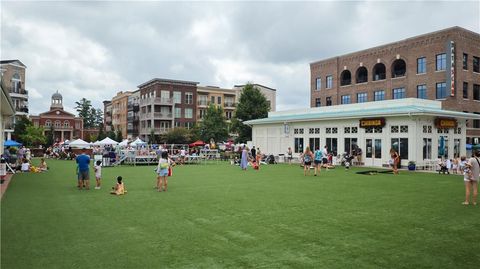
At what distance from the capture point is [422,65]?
136 ft

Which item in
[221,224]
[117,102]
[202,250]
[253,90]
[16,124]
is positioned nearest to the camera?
[202,250]

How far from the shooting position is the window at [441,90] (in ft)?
127

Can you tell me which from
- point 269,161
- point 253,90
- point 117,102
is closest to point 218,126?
point 253,90

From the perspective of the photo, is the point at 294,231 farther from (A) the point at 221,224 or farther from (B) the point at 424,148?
(B) the point at 424,148

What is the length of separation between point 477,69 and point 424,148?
809 inches

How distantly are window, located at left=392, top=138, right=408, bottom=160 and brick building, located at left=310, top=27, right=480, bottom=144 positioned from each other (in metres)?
15.0

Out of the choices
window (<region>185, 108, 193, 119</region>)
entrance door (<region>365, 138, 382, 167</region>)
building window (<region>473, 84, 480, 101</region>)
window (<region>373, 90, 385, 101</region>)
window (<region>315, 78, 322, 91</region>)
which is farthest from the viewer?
window (<region>185, 108, 193, 119</region>)

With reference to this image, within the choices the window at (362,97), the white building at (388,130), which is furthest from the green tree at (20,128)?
the window at (362,97)

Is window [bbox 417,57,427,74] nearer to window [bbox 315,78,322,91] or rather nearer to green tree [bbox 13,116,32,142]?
window [bbox 315,78,322,91]

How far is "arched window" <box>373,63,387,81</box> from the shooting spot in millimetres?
47500

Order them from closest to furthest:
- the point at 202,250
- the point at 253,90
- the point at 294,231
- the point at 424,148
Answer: the point at 202,250 < the point at 294,231 < the point at 424,148 < the point at 253,90

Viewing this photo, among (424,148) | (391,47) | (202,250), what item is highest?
(391,47)

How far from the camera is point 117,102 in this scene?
293ft

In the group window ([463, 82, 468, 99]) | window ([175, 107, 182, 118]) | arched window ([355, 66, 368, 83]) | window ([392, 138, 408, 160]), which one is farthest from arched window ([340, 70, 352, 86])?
window ([175, 107, 182, 118])
